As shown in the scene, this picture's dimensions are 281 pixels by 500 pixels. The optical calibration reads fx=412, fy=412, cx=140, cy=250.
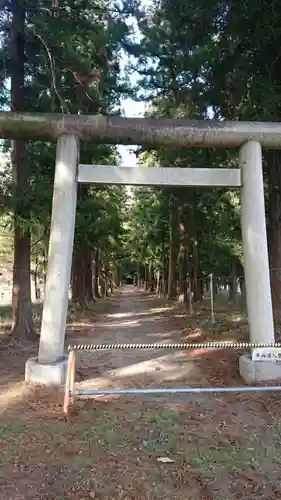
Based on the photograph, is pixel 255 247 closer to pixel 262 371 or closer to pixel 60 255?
pixel 262 371

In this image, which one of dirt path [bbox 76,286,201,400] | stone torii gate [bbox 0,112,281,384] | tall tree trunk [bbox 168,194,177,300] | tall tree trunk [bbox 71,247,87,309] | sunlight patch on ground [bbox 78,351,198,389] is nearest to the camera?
stone torii gate [bbox 0,112,281,384]

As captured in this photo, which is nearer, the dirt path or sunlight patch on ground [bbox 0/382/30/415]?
sunlight patch on ground [bbox 0/382/30/415]

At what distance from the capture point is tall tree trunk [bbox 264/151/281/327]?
984 centimetres

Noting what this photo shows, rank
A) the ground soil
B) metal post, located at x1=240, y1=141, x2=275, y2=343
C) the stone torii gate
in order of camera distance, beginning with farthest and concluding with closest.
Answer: metal post, located at x1=240, y1=141, x2=275, y2=343
the stone torii gate
the ground soil

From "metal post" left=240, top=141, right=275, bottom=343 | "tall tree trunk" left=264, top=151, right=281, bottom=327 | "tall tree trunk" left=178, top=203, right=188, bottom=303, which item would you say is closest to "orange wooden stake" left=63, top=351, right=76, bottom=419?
"metal post" left=240, top=141, right=275, bottom=343

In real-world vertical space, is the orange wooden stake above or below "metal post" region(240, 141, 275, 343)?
below

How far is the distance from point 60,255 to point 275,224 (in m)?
5.75

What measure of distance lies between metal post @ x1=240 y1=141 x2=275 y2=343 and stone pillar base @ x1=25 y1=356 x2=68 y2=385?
310 cm

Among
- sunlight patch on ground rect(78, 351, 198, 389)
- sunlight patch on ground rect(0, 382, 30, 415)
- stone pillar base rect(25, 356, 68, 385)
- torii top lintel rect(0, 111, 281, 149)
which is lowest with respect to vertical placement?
sunlight patch on ground rect(0, 382, 30, 415)

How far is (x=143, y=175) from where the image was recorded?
6848 mm

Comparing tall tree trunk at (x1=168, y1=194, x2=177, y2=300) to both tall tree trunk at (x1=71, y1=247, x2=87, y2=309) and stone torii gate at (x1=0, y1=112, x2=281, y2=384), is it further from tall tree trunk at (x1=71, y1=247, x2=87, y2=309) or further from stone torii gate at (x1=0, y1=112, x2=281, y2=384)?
stone torii gate at (x1=0, y1=112, x2=281, y2=384)

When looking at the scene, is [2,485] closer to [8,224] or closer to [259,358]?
[259,358]

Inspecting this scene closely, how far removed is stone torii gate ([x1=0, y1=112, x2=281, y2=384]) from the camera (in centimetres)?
657

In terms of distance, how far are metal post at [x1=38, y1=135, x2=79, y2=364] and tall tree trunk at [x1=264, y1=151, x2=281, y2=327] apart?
17.6 feet
